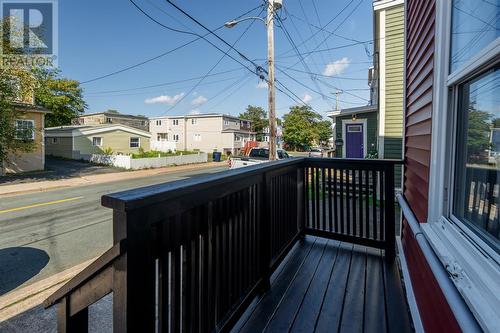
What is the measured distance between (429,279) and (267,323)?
104 centimetres

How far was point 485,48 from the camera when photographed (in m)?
0.89

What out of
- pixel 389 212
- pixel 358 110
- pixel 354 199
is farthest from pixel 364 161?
pixel 358 110

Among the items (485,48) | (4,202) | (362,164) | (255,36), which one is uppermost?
(255,36)

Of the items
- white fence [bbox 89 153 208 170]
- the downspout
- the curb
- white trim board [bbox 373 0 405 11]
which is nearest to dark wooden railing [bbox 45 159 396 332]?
the downspout

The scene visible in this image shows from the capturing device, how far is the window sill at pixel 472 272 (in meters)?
0.73

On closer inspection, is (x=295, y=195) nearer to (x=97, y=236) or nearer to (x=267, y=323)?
(x=267, y=323)

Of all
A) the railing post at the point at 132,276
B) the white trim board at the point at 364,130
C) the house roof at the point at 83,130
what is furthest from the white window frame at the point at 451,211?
the house roof at the point at 83,130

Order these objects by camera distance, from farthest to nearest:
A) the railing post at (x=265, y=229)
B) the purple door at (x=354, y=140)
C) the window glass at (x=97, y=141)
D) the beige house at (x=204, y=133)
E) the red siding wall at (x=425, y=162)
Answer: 1. the beige house at (x=204, y=133)
2. the window glass at (x=97, y=141)
3. the purple door at (x=354, y=140)
4. the railing post at (x=265, y=229)
5. the red siding wall at (x=425, y=162)

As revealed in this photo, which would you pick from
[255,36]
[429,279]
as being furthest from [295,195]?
[255,36]

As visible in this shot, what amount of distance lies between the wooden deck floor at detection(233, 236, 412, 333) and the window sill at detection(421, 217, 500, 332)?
3.21ft

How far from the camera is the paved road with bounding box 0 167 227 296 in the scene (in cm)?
355

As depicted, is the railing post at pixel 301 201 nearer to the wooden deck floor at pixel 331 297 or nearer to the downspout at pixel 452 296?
the wooden deck floor at pixel 331 297

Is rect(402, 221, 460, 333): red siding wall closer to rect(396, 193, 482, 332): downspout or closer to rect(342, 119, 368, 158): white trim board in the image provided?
rect(396, 193, 482, 332): downspout

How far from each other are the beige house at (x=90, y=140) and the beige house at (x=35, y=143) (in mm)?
5373
